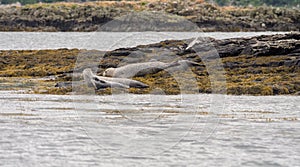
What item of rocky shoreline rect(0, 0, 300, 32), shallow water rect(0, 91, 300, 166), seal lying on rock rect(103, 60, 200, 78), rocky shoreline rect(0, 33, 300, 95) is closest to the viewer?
shallow water rect(0, 91, 300, 166)

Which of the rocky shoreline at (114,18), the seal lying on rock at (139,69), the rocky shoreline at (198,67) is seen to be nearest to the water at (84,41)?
the rocky shoreline at (114,18)

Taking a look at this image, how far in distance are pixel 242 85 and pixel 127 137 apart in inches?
312

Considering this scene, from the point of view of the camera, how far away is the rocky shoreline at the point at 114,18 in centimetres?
8244

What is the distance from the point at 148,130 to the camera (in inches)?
583

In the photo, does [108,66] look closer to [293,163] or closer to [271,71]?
[271,71]

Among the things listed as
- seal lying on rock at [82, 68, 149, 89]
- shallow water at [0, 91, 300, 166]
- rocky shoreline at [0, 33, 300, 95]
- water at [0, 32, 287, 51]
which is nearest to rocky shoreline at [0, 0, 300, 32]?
water at [0, 32, 287, 51]

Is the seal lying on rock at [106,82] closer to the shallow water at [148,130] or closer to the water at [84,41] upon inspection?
the shallow water at [148,130]

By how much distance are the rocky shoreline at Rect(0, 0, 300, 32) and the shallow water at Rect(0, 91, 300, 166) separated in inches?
2416

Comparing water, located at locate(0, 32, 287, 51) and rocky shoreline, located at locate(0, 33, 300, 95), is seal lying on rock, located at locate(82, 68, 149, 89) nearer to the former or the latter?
rocky shoreline, located at locate(0, 33, 300, 95)

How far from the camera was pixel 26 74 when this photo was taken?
85.2ft

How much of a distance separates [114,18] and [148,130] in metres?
71.1

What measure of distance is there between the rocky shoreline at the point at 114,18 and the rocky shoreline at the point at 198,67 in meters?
52.1

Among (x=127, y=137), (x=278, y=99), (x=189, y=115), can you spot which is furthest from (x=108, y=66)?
(x=127, y=137)

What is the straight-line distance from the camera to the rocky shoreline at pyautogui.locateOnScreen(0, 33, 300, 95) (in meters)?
21.3
